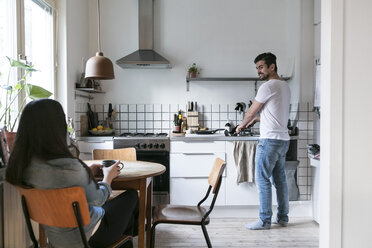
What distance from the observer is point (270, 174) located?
9.82 feet

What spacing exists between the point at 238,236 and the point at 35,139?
213 cm

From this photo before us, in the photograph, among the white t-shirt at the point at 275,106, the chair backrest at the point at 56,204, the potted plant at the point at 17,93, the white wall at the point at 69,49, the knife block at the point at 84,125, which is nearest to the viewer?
the chair backrest at the point at 56,204

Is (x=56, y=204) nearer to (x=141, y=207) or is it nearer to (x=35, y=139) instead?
(x=35, y=139)

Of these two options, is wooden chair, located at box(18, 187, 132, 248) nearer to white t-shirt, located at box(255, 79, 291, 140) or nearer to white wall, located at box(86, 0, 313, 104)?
white t-shirt, located at box(255, 79, 291, 140)

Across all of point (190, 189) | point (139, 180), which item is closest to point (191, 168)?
point (190, 189)

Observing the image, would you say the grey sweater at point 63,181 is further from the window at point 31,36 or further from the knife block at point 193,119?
the knife block at point 193,119

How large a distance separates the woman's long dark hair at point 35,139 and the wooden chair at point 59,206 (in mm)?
98

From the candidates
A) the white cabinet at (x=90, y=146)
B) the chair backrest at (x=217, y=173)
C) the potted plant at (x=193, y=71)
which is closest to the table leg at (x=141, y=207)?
the chair backrest at (x=217, y=173)

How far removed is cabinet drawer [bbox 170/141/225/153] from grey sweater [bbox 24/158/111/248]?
1807mm

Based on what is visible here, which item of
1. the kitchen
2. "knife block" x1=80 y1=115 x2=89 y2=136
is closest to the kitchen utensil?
the kitchen

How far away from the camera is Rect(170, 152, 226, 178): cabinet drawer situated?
3354 mm

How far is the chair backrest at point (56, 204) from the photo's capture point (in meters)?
1.35

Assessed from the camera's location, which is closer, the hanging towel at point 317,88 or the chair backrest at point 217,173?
the chair backrest at point 217,173

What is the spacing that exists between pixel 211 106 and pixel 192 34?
944 mm
